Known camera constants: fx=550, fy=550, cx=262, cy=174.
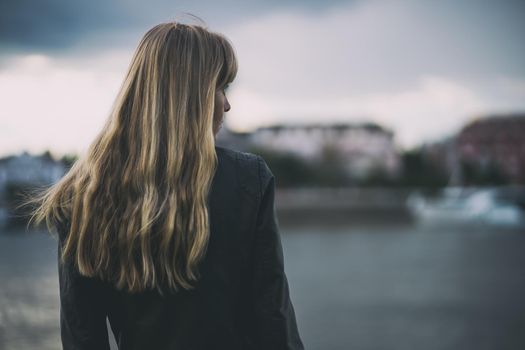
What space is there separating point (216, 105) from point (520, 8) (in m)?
12.2

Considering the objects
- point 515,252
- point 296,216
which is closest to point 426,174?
point 296,216

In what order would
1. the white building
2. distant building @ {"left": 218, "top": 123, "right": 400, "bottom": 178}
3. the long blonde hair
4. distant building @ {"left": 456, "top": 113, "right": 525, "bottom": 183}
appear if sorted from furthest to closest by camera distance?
1. the white building
2. distant building @ {"left": 218, "top": 123, "right": 400, "bottom": 178}
3. distant building @ {"left": 456, "top": 113, "right": 525, "bottom": 183}
4. the long blonde hair

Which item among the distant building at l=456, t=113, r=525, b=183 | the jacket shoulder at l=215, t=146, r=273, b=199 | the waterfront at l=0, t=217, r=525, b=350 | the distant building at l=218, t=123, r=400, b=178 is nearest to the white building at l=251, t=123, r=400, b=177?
the distant building at l=218, t=123, r=400, b=178

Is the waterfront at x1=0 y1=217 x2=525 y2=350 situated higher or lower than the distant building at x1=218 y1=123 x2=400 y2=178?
lower

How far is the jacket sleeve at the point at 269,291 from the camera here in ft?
4.63

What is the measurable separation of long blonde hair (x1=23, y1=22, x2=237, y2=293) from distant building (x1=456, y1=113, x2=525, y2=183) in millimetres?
72494

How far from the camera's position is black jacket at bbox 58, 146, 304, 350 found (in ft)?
4.54

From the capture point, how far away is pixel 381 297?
305 inches

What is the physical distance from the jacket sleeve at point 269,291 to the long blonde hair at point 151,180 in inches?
6.2

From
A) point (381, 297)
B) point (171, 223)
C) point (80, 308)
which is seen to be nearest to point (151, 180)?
point (171, 223)

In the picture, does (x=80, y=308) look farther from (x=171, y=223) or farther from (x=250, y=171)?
(x=250, y=171)

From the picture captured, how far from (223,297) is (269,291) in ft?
0.39

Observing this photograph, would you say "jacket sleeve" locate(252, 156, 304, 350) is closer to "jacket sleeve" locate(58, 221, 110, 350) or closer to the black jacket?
the black jacket

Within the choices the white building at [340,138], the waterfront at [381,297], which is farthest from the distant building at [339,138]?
the waterfront at [381,297]
